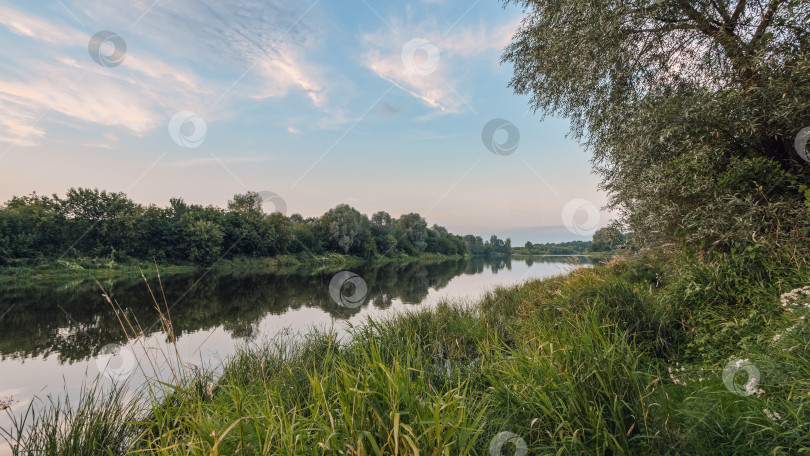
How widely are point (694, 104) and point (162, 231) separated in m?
50.2

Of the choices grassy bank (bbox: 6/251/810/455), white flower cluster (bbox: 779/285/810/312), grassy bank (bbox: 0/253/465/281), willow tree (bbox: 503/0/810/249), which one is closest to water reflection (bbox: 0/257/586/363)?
grassy bank (bbox: 0/253/465/281)

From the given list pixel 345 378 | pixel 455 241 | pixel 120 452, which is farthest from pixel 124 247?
pixel 455 241

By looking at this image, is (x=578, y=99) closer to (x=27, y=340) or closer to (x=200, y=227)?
(x=27, y=340)

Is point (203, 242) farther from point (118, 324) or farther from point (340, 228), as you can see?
point (118, 324)

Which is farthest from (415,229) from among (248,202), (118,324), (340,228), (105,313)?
(118,324)

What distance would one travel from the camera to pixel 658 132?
585 cm

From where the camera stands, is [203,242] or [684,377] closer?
[684,377]

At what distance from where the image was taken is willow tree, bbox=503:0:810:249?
492 cm

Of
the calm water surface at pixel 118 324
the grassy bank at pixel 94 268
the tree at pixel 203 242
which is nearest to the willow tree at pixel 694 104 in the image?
the calm water surface at pixel 118 324

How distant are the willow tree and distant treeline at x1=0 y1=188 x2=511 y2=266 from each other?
40967 millimetres

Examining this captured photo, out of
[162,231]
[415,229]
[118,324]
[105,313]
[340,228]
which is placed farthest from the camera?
[415,229]

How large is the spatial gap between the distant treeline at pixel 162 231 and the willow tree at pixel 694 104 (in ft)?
134

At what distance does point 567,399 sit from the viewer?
239 cm

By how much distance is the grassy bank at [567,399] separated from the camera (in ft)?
5.91
